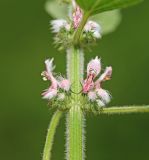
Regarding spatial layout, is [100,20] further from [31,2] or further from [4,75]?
[31,2]

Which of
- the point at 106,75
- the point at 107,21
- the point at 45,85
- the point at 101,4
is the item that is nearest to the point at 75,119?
the point at 106,75

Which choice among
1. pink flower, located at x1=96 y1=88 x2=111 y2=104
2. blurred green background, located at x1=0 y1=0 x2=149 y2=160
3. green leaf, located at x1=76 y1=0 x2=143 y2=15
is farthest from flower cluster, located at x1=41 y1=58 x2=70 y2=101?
blurred green background, located at x1=0 y1=0 x2=149 y2=160

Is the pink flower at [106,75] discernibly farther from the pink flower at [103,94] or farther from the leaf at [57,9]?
the leaf at [57,9]

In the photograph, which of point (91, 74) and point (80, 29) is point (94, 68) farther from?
point (80, 29)

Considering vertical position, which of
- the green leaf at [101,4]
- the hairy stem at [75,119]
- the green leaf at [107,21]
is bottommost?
the hairy stem at [75,119]

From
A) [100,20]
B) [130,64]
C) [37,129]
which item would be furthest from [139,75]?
[100,20]

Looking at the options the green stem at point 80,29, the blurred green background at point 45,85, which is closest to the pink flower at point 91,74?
the green stem at point 80,29
